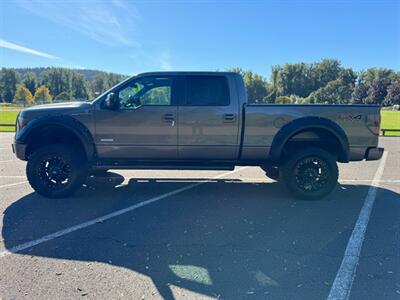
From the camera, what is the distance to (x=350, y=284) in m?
2.93

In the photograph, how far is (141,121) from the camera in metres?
5.40

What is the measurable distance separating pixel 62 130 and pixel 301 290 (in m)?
4.45

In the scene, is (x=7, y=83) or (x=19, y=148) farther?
(x=7, y=83)

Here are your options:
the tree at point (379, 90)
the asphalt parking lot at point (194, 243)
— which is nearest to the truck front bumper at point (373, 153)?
the asphalt parking lot at point (194, 243)

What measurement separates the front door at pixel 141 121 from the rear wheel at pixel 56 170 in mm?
461

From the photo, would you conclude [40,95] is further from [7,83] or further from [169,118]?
[169,118]

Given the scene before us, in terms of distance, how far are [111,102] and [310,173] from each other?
361 centimetres

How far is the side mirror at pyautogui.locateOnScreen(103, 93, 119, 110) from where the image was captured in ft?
17.3

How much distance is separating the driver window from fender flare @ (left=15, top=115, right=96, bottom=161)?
0.79 m

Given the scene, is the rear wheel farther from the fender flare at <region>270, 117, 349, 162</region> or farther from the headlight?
the fender flare at <region>270, 117, 349, 162</region>

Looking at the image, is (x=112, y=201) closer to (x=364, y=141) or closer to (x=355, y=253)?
(x=355, y=253)

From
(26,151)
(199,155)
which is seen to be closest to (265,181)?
(199,155)

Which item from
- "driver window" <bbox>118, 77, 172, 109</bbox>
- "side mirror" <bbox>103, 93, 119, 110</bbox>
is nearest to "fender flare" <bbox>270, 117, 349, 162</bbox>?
"driver window" <bbox>118, 77, 172, 109</bbox>

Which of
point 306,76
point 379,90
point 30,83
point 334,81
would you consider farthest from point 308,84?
point 30,83
